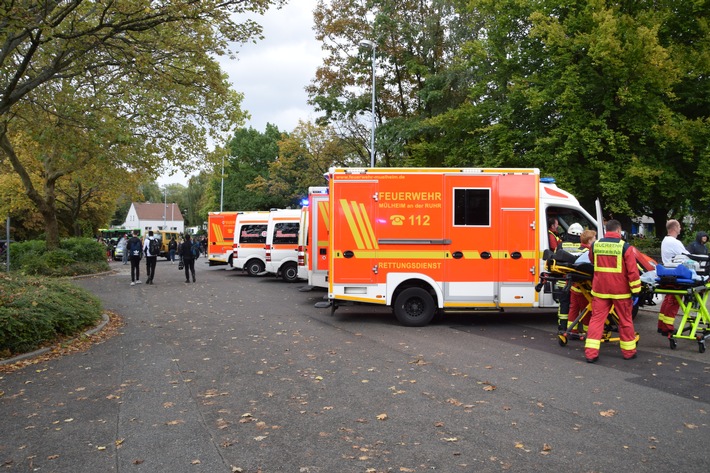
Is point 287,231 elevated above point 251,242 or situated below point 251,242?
above

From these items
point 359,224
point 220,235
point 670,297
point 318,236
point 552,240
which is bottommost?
point 670,297

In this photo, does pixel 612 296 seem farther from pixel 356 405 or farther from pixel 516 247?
pixel 356 405

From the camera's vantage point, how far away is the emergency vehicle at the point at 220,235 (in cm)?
2764

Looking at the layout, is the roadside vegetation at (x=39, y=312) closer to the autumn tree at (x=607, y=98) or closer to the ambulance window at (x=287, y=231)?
the ambulance window at (x=287, y=231)

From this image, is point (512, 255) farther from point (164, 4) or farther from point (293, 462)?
point (164, 4)

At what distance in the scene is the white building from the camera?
109438 millimetres

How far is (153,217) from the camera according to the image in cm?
11069

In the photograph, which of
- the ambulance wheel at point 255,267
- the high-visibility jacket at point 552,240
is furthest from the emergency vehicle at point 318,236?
the ambulance wheel at point 255,267

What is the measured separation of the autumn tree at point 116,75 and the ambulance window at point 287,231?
4.20 meters

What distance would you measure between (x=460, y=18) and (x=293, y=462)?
24.9 m

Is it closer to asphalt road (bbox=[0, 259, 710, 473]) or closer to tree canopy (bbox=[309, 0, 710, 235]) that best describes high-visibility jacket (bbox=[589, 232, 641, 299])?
asphalt road (bbox=[0, 259, 710, 473])

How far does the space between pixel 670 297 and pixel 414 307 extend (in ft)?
14.1

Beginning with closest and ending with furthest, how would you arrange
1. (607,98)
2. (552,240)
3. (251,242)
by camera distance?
(552,240), (607,98), (251,242)

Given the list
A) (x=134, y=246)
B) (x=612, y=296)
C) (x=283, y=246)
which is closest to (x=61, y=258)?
(x=134, y=246)
